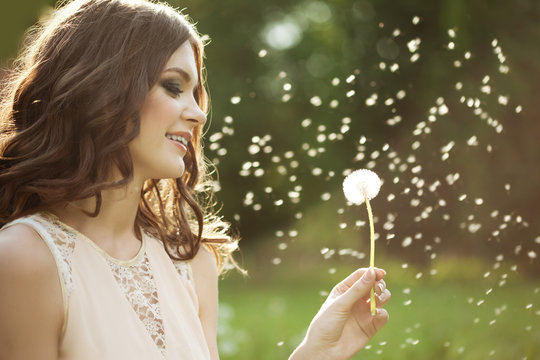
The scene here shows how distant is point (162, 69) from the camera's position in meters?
1.68

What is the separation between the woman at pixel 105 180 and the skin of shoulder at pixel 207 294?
0.29ft

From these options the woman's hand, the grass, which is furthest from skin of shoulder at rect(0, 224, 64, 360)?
the grass

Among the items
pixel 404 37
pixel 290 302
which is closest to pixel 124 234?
pixel 290 302

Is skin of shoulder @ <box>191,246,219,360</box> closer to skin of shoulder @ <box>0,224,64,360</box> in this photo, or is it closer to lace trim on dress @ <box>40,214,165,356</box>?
lace trim on dress @ <box>40,214,165,356</box>

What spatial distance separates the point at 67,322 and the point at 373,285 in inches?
28.7

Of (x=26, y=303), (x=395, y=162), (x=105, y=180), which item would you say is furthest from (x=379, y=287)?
(x=395, y=162)

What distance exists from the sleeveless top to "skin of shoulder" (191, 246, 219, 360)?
8 cm

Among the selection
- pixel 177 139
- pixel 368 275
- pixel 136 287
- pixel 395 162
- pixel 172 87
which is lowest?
pixel 136 287

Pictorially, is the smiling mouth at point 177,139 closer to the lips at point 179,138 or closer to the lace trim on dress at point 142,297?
the lips at point 179,138

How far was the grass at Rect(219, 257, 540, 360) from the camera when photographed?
13.8 ft

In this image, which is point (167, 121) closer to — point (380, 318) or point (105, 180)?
point (105, 180)

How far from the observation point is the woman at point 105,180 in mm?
1531

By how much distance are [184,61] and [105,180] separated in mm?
363

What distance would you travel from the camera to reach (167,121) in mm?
1660
